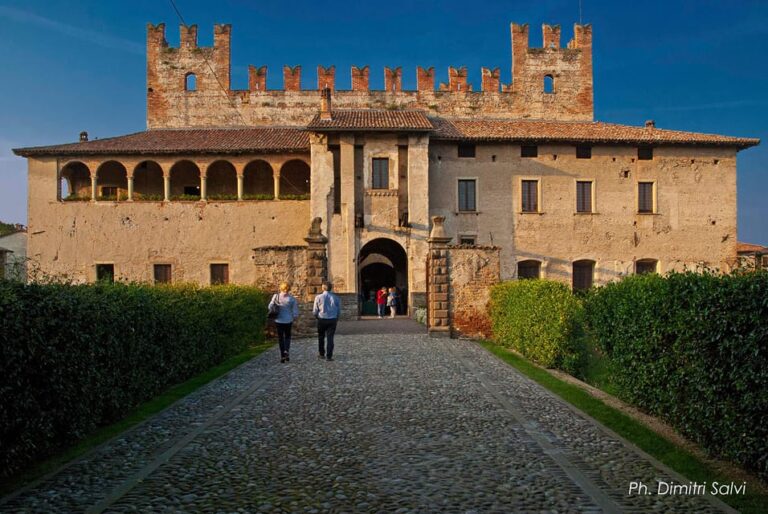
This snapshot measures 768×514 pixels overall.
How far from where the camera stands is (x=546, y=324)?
12109 mm

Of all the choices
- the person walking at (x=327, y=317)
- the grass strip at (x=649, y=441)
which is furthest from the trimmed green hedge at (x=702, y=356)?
the person walking at (x=327, y=317)

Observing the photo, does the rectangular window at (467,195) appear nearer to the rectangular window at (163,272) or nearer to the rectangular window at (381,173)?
the rectangular window at (381,173)

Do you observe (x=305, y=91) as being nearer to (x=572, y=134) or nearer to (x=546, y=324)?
(x=572, y=134)

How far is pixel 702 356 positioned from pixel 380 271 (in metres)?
32.6

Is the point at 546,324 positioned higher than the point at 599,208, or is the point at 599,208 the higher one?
the point at 599,208

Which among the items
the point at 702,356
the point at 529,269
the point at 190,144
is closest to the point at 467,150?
the point at 529,269

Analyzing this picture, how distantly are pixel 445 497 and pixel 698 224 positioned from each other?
28.3 meters

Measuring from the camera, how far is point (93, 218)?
90.5 feet

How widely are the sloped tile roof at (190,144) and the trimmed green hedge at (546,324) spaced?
51.9ft

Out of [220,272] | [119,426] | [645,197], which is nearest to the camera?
[119,426]

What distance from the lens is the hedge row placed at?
17.1ft

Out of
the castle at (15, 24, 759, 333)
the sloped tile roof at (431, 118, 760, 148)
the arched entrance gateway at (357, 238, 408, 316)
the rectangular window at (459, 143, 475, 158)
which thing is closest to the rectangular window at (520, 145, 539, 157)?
the castle at (15, 24, 759, 333)

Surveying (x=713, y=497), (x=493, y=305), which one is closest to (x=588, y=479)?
(x=713, y=497)

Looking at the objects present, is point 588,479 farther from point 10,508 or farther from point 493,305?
point 493,305
